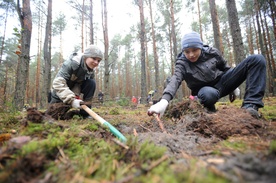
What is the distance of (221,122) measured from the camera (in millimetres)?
1626

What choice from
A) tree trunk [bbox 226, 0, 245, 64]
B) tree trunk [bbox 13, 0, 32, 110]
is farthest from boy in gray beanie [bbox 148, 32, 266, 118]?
tree trunk [bbox 13, 0, 32, 110]

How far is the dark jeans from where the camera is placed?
208cm

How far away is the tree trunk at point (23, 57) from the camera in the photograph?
4.82m

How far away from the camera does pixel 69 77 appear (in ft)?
9.58

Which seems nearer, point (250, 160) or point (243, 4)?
point (250, 160)

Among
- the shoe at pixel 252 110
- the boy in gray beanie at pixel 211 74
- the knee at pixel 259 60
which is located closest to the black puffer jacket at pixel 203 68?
the boy in gray beanie at pixel 211 74

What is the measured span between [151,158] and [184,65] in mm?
1976

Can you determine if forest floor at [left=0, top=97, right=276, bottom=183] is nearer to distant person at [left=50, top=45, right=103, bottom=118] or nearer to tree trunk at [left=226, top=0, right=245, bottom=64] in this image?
distant person at [left=50, top=45, right=103, bottom=118]

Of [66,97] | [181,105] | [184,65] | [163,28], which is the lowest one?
[181,105]

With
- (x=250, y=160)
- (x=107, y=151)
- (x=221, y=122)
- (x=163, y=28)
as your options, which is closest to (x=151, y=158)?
(x=107, y=151)

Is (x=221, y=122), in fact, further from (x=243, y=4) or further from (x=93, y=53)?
(x=243, y=4)

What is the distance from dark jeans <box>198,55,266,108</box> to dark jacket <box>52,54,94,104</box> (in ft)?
6.97

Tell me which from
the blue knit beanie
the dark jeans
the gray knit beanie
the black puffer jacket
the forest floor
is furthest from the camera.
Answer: the gray knit beanie

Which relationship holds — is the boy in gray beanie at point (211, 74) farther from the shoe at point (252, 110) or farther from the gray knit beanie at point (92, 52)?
the gray knit beanie at point (92, 52)
